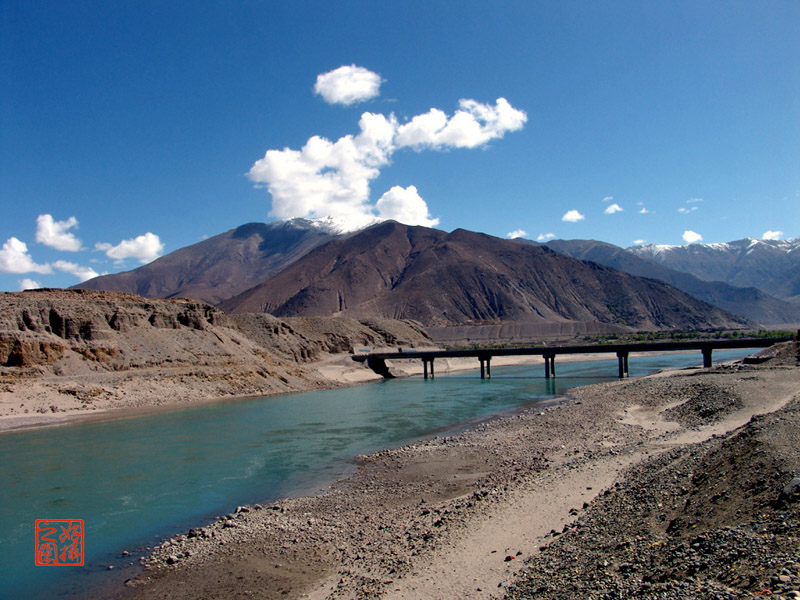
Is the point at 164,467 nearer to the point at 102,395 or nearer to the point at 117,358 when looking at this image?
the point at 102,395

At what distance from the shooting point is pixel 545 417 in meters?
32.4

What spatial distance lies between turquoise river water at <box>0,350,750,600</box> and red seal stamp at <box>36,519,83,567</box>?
0.26m

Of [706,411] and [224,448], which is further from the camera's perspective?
[224,448]

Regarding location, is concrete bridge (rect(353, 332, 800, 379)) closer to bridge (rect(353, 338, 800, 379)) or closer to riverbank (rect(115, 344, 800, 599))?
bridge (rect(353, 338, 800, 379))

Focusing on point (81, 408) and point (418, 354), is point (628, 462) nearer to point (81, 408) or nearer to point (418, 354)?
point (81, 408)

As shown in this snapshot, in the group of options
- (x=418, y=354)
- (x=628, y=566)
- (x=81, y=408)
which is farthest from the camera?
(x=418, y=354)

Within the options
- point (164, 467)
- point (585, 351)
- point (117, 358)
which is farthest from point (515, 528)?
point (585, 351)

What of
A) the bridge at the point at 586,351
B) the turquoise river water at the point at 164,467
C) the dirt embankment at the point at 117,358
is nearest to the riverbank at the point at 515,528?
the turquoise river water at the point at 164,467

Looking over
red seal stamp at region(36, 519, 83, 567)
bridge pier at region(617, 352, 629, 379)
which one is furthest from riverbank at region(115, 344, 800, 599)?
bridge pier at region(617, 352, 629, 379)

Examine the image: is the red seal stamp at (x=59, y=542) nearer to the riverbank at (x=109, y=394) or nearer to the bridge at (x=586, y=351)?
the riverbank at (x=109, y=394)

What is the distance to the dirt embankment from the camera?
144 ft

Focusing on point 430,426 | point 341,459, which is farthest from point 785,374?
point 341,459

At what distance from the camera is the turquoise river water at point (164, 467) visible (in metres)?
15.0

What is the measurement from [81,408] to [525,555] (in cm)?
4339
